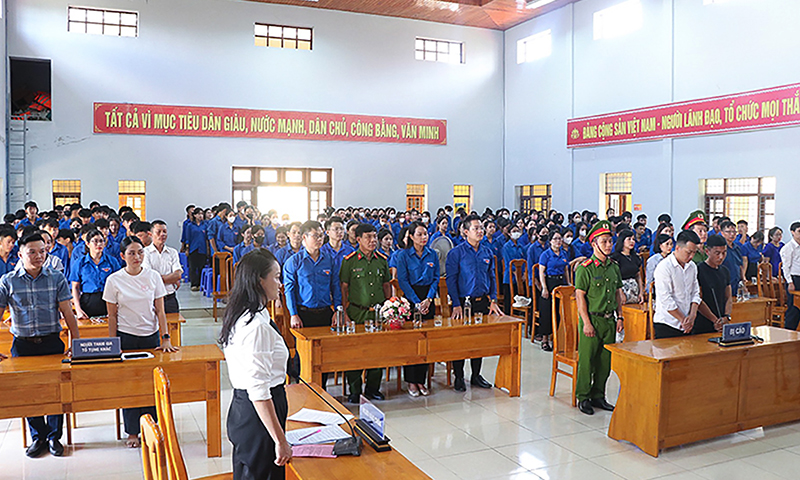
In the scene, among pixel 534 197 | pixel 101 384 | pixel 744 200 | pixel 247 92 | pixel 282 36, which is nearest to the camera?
pixel 101 384

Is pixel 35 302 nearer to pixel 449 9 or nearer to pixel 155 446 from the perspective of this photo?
pixel 155 446

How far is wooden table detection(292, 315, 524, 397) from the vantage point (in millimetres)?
5195

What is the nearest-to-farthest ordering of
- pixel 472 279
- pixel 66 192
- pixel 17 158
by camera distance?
1. pixel 472 279
2. pixel 17 158
3. pixel 66 192

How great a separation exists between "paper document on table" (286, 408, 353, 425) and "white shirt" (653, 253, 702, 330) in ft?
10.8

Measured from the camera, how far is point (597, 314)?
5.43m

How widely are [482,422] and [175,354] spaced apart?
2592mm

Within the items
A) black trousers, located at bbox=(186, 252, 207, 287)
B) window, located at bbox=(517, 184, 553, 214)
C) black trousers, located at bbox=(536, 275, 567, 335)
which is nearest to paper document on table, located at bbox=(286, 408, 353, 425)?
black trousers, located at bbox=(536, 275, 567, 335)

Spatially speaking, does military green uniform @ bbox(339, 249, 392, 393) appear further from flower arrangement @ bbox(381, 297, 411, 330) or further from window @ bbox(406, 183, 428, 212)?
window @ bbox(406, 183, 428, 212)

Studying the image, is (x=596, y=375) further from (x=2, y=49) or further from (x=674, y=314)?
(x=2, y=49)

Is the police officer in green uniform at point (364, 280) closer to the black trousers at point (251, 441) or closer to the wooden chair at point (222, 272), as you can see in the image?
the black trousers at point (251, 441)

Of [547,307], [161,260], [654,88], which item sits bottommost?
[547,307]

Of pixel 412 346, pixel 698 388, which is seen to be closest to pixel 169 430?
pixel 412 346

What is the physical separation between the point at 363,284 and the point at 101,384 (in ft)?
7.94

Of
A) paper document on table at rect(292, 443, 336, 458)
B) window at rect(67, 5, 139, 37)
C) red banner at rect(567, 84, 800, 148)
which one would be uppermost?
window at rect(67, 5, 139, 37)
